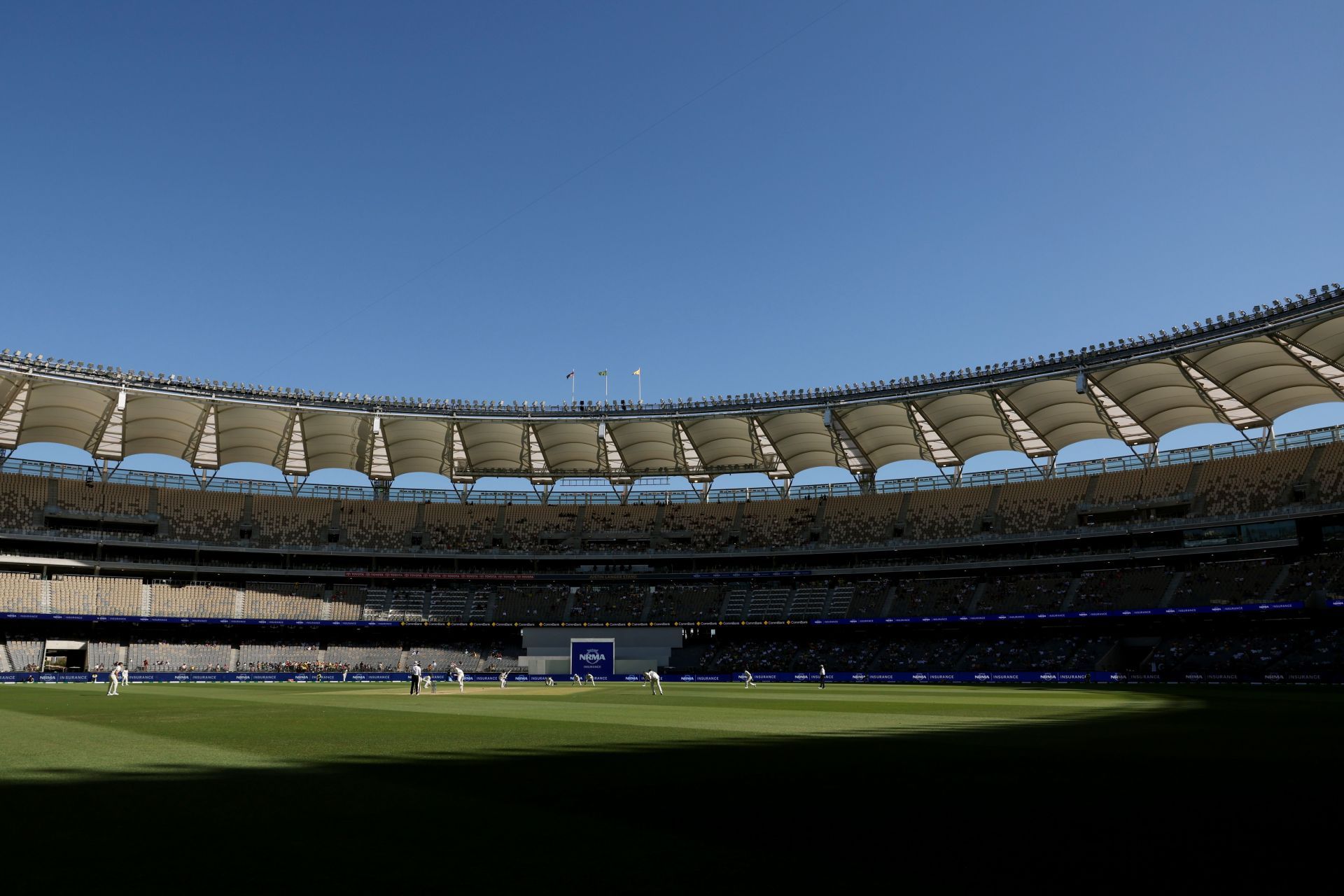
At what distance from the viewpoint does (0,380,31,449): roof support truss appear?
217 ft

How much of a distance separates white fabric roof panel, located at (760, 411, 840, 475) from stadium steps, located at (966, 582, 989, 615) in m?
15.5

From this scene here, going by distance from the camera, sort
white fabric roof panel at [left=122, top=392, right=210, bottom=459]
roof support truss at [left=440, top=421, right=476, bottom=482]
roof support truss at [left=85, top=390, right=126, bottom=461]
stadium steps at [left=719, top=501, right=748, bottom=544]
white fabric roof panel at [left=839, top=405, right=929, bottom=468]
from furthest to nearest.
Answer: stadium steps at [left=719, top=501, right=748, bottom=544] → roof support truss at [left=440, top=421, right=476, bottom=482] → white fabric roof panel at [left=839, top=405, right=929, bottom=468] → roof support truss at [left=85, top=390, right=126, bottom=461] → white fabric roof panel at [left=122, top=392, right=210, bottom=459]

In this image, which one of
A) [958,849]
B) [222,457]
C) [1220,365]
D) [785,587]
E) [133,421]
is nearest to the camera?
[958,849]

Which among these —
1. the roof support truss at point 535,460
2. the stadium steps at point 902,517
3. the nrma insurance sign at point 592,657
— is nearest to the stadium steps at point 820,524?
the stadium steps at point 902,517

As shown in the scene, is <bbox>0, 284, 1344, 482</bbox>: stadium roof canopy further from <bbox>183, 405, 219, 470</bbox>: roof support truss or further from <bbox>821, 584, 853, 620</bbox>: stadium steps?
<bbox>821, 584, 853, 620</bbox>: stadium steps

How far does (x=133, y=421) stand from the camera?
236 feet

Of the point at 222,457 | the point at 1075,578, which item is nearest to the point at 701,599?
the point at 1075,578

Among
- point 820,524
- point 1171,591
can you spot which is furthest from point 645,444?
point 1171,591

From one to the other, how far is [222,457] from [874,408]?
52995 millimetres

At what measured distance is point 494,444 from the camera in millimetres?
81812

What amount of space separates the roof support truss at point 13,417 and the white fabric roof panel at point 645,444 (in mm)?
40658

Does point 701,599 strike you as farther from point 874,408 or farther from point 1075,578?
point 1075,578

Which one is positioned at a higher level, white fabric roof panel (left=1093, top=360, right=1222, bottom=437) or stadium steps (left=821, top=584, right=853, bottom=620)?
white fabric roof panel (left=1093, top=360, right=1222, bottom=437)

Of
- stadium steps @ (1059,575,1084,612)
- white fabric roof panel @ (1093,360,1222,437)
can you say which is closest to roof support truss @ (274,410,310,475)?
white fabric roof panel @ (1093,360,1222,437)
